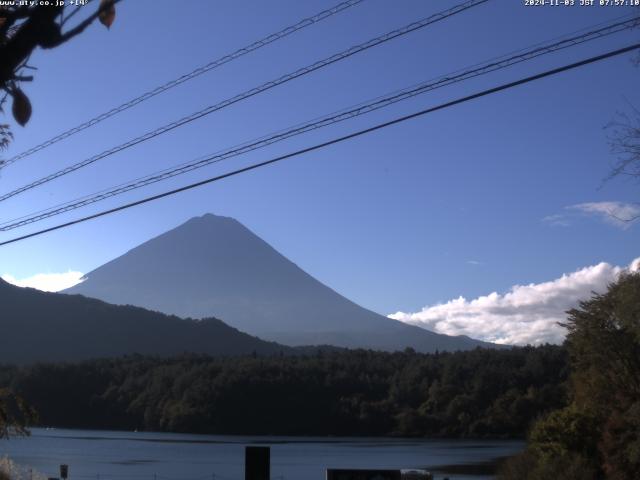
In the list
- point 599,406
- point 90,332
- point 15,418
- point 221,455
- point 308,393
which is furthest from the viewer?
point 90,332

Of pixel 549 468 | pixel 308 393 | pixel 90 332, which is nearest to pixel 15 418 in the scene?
pixel 549 468

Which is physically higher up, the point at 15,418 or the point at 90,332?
the point at 90,332

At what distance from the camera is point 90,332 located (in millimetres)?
151375

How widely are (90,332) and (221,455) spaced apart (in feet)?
275

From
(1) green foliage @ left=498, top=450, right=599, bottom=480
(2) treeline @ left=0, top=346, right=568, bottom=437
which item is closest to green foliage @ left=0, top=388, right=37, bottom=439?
(1) green foliage @ left=498, top=450, right=599, bottom=480

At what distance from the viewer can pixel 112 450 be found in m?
80.4

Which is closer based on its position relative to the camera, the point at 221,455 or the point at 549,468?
the point at 549,468

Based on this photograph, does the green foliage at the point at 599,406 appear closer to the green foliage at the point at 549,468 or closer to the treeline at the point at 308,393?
the green foliage at the point at 549,468

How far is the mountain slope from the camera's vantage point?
5517 inches

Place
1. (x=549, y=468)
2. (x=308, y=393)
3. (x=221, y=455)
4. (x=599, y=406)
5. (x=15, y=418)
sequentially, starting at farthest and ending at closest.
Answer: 1. (x=308, y=393)
2. (x=221, y=455)
3. (x=599, y=406)
4. (x=549, y=468)
5. (x=15, y=418)

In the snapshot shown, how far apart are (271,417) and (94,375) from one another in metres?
24.7

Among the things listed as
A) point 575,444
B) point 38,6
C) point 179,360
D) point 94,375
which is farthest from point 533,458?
point 179,360

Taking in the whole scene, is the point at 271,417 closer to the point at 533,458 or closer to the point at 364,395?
the point at 364,395

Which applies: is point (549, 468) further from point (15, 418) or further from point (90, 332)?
point (90, 332)
